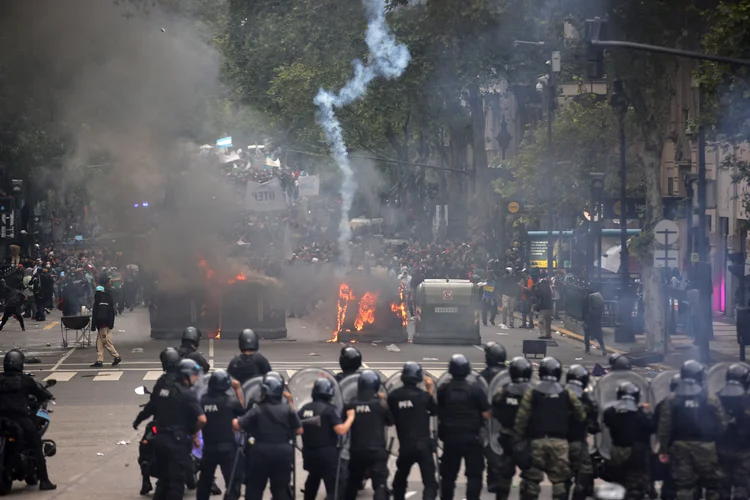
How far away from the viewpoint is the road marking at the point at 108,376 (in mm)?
25434

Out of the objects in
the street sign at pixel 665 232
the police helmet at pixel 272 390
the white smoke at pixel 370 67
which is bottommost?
the police helmet at pixel 272 390

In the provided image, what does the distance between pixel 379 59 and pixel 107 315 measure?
3053cm

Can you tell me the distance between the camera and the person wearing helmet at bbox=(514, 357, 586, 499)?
41.3 ft

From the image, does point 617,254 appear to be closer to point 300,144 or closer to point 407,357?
point 407,357

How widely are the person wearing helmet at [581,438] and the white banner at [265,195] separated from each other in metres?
25.7

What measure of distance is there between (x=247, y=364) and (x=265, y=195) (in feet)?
82.3

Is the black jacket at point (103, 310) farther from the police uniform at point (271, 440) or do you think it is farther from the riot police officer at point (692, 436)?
the riot police officer at point (692, 436)

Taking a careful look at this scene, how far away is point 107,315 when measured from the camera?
87.0 ft

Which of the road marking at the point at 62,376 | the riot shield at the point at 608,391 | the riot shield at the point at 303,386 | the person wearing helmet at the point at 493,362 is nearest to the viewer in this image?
the riot shield at the point at 608,391

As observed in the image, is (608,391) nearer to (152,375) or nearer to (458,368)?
(458,368)

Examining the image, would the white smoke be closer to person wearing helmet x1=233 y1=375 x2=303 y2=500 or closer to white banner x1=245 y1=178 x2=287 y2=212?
white banner x1=245 y1=178 x2=287 y2=212

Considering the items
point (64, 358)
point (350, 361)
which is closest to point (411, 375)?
point (350, 361)

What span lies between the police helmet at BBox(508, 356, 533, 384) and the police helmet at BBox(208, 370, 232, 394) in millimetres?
2768

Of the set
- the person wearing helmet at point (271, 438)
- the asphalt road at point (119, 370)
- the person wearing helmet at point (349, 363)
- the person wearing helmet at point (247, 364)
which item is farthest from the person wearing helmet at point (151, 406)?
the person wearing helmet at point (349, 363)
